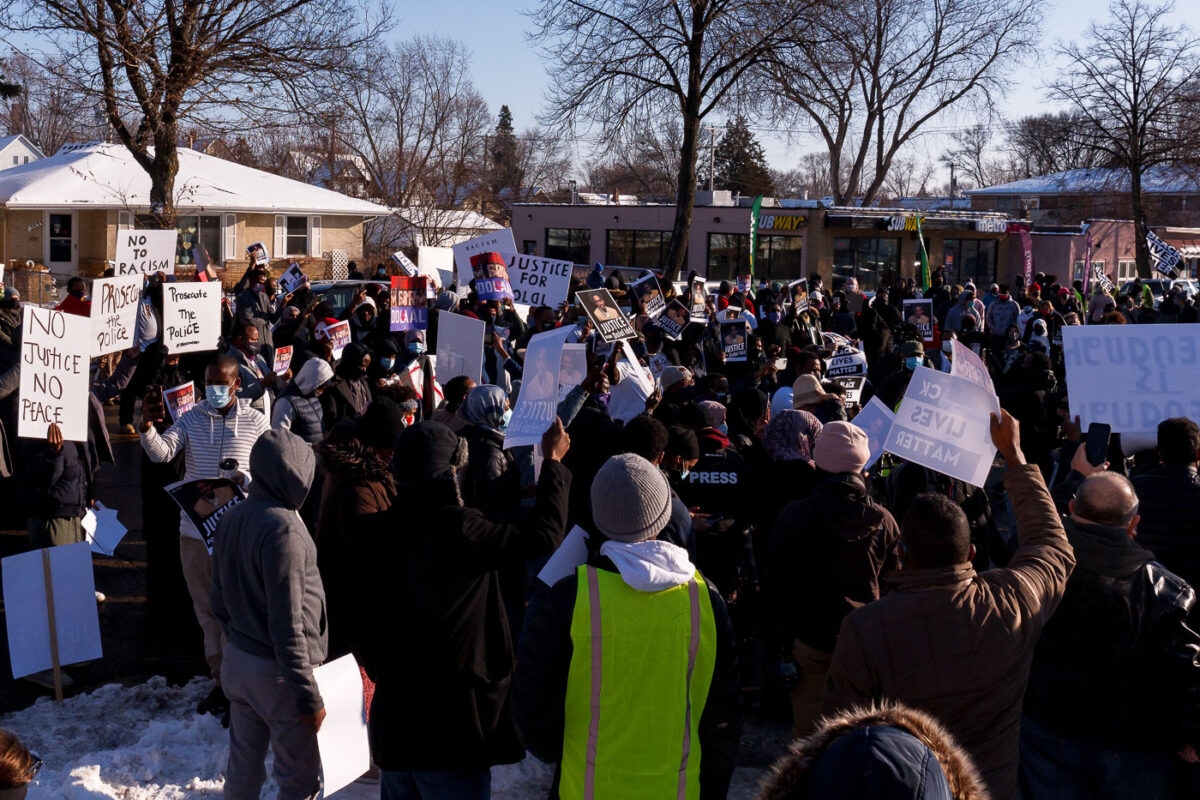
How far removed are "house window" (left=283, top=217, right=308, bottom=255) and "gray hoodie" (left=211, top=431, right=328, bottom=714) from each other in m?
36.3

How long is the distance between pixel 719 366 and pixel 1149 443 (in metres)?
6.97

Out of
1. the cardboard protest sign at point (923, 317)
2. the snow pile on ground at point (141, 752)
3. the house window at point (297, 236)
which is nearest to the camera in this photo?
the snow pile on ground at point (141, 752)

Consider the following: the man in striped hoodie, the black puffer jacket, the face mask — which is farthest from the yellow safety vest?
the face mask

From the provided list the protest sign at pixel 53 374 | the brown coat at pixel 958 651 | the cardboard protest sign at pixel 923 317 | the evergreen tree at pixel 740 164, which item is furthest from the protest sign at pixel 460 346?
the evergreen tree at pixel 740 164

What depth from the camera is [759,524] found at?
18.9ft

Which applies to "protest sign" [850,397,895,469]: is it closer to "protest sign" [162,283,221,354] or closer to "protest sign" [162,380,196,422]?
"protest sign" [162,380,196,422]

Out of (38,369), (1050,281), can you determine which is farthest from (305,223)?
(38,369)

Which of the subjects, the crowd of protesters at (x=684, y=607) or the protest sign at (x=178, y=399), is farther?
the protest sign at (x=178, y=399)

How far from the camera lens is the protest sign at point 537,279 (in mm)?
11750

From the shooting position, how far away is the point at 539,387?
251 inches

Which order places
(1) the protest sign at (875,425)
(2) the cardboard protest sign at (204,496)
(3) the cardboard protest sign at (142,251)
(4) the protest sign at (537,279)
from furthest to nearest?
(4) the protest sign at (537,279)
(3) the cardboard protest sign at (142,251)
(1) the protest sign at (875,425)
(2) the cardboard protest sign at (204,496)

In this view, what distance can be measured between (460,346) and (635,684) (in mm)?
5906

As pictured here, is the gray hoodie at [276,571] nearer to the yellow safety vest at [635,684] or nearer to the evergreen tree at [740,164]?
the yellow safety vest at [635,684]

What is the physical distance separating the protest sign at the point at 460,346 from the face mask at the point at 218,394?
8.33 feet
